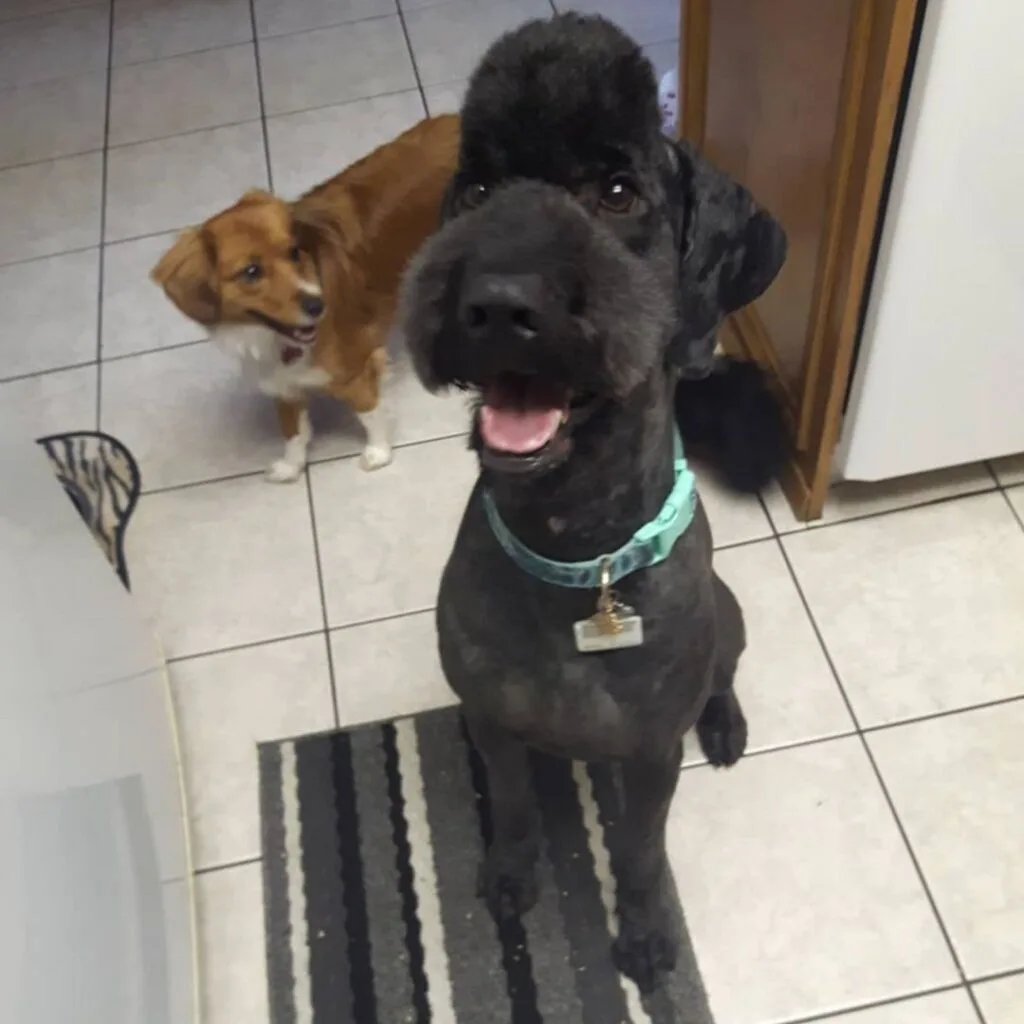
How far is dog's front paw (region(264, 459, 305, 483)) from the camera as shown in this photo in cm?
191

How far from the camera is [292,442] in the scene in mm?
1904

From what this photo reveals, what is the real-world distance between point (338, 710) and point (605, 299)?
3.27ft

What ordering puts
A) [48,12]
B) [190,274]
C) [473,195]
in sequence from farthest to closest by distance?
[48,12], [190,274], [473,195]

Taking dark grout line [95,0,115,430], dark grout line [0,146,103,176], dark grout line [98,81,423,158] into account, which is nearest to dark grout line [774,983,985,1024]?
dark grout line [95,0,115,430]

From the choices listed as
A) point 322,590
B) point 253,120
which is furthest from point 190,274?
point 253,120

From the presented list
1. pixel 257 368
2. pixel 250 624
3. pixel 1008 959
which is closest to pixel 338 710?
pixel 250 624

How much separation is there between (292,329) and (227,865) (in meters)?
0.74

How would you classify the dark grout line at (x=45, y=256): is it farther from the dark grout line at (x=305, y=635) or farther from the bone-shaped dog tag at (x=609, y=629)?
the bone-shaped dog tag at (x=609, y=629)

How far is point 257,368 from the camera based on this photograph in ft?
5.88

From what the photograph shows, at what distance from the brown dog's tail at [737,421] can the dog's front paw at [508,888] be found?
676mm

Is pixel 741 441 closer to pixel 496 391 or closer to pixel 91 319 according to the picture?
pixel 496 391

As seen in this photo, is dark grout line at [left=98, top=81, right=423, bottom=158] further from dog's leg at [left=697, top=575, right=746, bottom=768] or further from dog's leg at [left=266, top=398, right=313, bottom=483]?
dog's leg at [left=697, top=575, right=746, bottom=768]

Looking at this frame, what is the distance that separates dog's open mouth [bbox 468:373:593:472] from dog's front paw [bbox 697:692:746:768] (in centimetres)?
78

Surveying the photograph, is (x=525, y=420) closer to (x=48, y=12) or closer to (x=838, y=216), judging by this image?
(x=838, y=216)
